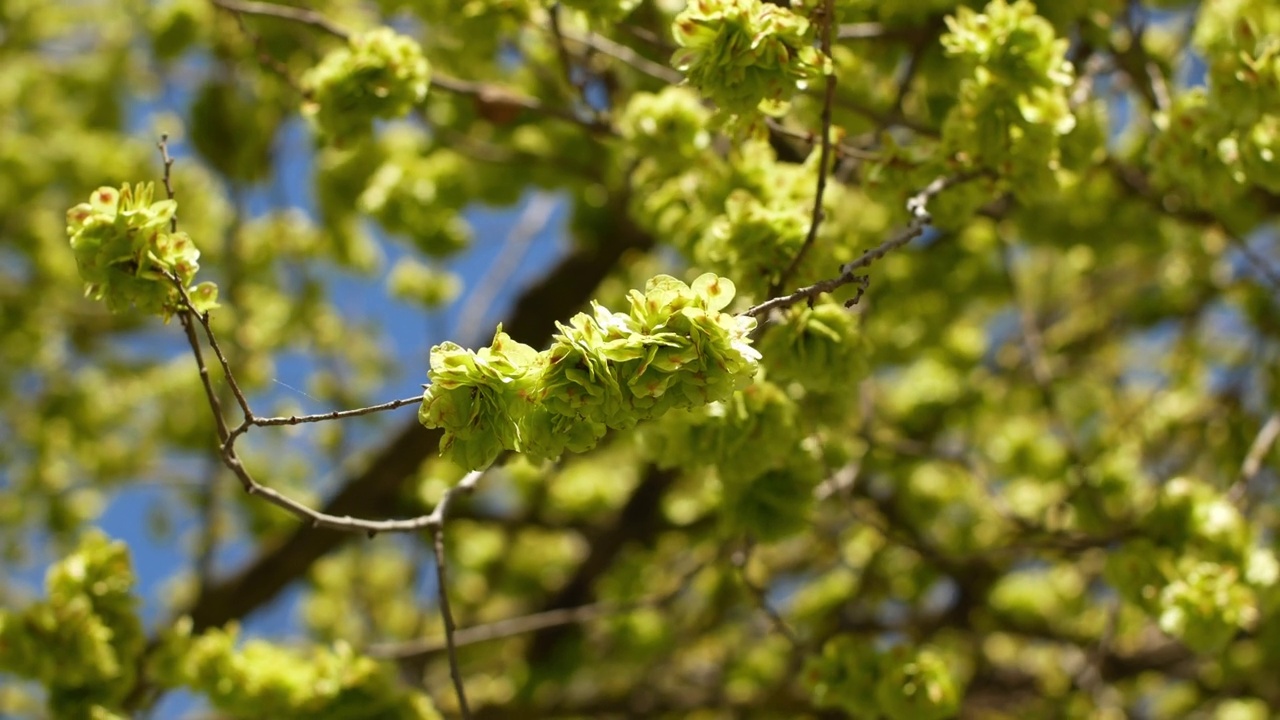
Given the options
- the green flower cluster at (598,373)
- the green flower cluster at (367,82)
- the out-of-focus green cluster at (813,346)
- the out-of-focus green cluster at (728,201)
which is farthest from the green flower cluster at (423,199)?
the green flower cluster at (598,373)

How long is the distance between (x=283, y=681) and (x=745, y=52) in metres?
2.30

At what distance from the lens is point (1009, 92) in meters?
2.56

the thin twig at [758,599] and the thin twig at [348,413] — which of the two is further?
the thin twig at [758,599]

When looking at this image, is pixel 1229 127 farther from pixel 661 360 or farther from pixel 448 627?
pixel 448 627

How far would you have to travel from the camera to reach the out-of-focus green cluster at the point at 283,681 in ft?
10.2

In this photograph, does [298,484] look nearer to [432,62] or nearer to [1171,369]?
[432,62]

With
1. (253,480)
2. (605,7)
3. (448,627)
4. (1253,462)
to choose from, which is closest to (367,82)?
(605,7)

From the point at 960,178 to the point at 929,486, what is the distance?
9.65 ft

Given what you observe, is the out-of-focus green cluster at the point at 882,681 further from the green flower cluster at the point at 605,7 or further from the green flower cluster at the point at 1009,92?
the green flower cluster at the point at 605,7

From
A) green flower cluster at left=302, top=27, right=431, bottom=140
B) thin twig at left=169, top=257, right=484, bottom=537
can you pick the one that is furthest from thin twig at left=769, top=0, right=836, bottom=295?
green flower cluster at left=302, top=27, right=431, bottom=140

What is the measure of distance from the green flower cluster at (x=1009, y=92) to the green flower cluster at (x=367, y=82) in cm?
150

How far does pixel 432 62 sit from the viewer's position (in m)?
4.79

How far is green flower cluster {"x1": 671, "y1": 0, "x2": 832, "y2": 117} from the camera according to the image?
2.12 m

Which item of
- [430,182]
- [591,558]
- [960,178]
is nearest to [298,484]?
[591,558]
